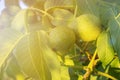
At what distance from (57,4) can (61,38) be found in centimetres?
6

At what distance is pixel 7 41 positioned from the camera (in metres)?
0.30

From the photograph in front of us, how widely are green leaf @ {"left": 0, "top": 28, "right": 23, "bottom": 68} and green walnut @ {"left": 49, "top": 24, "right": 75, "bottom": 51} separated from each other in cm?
4

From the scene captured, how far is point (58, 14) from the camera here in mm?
302

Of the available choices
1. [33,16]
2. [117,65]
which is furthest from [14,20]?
[117,65]

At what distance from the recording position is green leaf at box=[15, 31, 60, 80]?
0.90 ft

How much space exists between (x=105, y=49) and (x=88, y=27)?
3 cm

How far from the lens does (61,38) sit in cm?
27

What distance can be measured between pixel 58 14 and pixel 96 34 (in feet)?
0.17

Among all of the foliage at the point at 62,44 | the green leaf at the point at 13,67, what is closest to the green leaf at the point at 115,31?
the foliage at the point at 62,44

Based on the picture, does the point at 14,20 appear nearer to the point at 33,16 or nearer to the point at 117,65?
the point at 33,16

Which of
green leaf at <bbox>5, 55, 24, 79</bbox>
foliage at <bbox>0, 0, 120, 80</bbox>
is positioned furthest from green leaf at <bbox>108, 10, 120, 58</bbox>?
green leaf at <bbox>5, 55, 24, 79</bbox>

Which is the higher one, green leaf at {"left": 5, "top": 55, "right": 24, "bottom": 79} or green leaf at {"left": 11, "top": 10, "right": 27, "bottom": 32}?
green leaf at {"left": 11, "top": 10, "right": 27, "bottom": 32}

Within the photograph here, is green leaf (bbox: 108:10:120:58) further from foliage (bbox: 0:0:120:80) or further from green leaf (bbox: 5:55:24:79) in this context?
green leaf (bbox: 5:55:24:79)

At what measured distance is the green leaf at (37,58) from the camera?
0.28m
